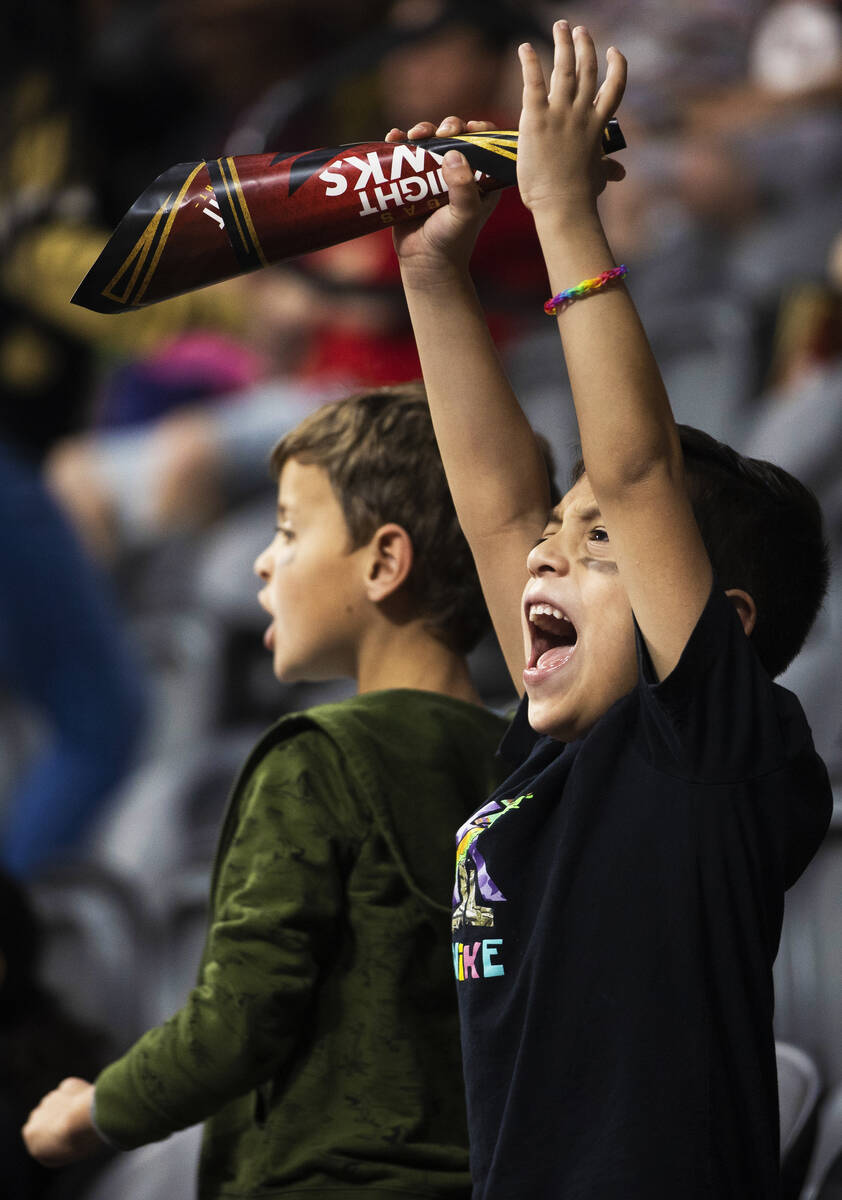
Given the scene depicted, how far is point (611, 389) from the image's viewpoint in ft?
1.76

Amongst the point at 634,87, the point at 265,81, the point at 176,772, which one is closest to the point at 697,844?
the point at 176,772

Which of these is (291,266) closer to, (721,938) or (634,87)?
(634,87)

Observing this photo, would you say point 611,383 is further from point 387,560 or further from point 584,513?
point 387,560

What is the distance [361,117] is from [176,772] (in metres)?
1.00

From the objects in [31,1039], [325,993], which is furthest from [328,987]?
[31,1039]

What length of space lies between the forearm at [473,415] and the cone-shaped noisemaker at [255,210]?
0.05 m

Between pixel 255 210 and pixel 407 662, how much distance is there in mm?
290

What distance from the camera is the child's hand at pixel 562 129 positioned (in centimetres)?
56

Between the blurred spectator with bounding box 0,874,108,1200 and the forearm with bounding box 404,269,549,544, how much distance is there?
73cm

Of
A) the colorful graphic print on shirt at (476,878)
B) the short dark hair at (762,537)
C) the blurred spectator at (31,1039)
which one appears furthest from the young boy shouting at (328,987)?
the blurred spectator at (31,1039)

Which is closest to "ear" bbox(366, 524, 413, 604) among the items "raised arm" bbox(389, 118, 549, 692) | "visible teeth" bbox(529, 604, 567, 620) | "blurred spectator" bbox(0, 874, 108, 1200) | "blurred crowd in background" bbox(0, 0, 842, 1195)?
"raised arm" bbox(389, 118, 549, 692)

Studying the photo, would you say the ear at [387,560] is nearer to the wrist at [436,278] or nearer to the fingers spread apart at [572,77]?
the wrist at [436,278]

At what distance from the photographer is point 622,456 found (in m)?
0.54

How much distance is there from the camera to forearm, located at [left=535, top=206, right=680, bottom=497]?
0.54 metres
